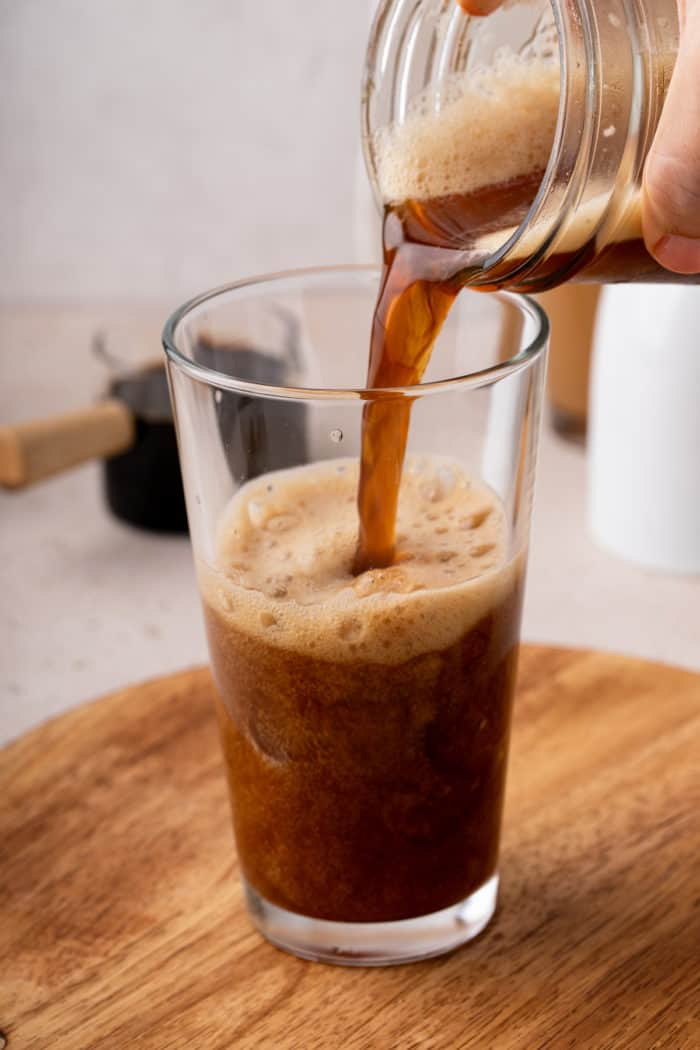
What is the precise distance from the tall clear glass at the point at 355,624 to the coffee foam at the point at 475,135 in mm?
66

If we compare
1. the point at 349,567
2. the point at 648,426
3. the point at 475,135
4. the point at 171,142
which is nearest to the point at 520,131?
the point at 475,135

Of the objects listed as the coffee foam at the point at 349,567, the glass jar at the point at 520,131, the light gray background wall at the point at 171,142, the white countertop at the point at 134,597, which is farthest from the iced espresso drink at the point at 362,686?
the light gray background wall at the point at 171,142

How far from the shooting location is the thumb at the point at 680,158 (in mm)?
571

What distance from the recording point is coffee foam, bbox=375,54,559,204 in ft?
2.29

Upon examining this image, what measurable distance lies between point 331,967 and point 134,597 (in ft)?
1.89

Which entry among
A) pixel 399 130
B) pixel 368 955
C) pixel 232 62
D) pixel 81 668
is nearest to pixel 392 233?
pixel 399 130

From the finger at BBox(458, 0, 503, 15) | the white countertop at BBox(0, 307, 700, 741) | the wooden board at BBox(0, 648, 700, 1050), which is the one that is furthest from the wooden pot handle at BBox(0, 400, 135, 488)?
the finger at BBox(458, 0, 503, 15)

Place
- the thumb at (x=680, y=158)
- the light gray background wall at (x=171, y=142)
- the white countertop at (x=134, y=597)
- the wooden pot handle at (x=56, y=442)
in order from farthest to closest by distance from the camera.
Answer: the light gray background wall at (x=171, y=142) → the wooden pot handle at (x=56, y=442) → the white countertop at (x=134, y=597) → the thumb at (x=680, y=158)

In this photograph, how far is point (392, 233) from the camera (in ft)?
2.31

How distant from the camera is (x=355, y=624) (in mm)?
655

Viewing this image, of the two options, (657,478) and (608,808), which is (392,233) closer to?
(608,808)

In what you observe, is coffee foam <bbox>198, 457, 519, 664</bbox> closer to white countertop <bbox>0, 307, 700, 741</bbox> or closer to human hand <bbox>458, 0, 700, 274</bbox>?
human hand <bbox>458, 0, 700, 274</bbox>

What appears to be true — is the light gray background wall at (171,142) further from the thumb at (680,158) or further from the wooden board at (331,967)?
the thumb at (680,158)

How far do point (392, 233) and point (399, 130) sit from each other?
0.07m
